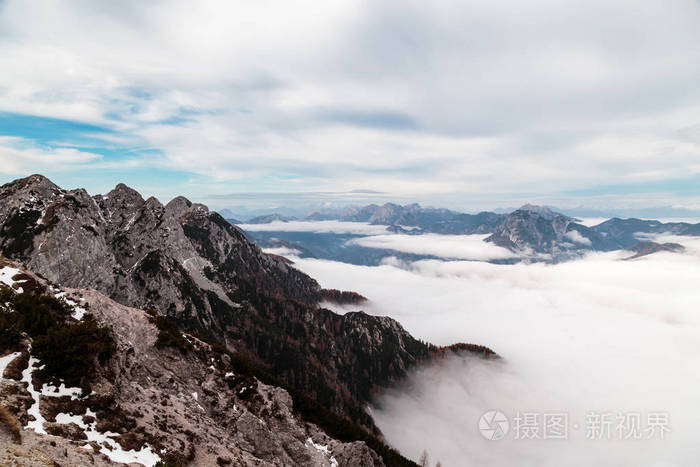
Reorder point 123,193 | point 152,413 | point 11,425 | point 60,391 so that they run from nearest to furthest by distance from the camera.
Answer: point 11,425, point 60,391, point 152,413, point 123,193

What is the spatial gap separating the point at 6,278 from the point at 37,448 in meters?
36.7

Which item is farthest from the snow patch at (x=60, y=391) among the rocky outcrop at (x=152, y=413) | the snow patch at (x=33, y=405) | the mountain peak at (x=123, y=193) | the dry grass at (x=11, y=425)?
the mountain peak at (x=123, y=193)

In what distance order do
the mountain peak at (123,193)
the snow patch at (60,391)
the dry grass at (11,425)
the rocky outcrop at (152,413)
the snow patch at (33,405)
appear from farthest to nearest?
the mountain peak at (123,193)
the snow patch at (60,391)
the rocky outcrop at (152,413)
the snow patch at (33,405)
the dry grass at (11,425)

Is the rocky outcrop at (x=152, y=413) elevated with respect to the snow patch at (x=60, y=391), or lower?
lower

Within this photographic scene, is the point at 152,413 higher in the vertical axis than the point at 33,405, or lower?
lower

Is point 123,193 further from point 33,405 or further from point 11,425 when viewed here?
point 11,425

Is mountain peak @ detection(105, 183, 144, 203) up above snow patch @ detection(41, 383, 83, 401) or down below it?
above

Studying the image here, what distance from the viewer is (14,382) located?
26.5 m

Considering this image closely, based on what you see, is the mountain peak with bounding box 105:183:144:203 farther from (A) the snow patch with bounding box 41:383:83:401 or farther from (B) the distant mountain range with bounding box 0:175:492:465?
(A) the snow patch with bounding box 41:383:83:401

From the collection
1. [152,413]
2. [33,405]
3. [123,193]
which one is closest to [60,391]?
[33,405]

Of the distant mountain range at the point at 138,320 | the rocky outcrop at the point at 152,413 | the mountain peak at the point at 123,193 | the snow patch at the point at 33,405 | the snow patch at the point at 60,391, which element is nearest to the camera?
the snow patch at the point at 33,405

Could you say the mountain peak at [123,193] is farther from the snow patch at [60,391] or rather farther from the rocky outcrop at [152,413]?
the snow patch at [60,391]

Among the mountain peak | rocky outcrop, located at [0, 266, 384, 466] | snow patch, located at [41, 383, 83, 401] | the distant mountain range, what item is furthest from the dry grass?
the mountain peak

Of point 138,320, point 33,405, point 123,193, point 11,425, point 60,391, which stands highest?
point 123,193
